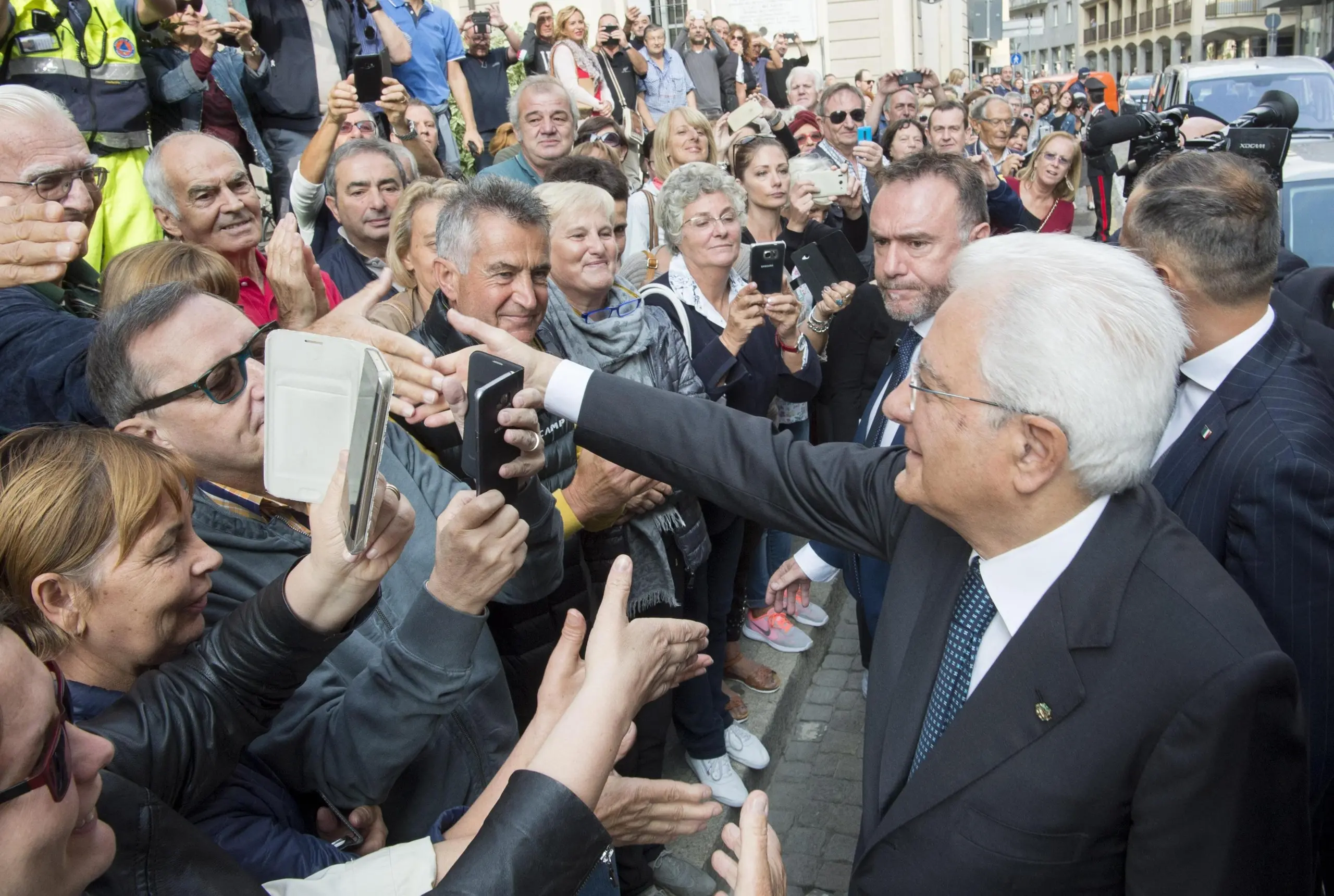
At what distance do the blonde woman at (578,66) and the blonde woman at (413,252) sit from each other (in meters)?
4.16

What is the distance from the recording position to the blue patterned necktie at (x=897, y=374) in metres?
3.29

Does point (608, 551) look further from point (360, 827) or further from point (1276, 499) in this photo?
point (1276, 499)

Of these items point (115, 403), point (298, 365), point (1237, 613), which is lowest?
point (1237, 613)

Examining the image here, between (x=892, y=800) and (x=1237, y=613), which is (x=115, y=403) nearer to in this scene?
(x=892, y=800)

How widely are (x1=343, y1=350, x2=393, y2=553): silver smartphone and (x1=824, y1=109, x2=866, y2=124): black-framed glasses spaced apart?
21.2 feet

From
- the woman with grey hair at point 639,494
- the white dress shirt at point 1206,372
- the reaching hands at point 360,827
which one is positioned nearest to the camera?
the reaching hands at point 360,827

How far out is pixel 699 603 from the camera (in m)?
3.63

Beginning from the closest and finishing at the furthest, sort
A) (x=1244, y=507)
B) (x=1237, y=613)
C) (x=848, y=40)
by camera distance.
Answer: (x=1237, y=613)
(x=1244, y=507)
(x=848, y=40)

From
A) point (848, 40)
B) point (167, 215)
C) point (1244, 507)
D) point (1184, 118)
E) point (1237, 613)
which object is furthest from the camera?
point (848, 40)

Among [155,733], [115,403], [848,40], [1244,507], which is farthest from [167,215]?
[848,40]

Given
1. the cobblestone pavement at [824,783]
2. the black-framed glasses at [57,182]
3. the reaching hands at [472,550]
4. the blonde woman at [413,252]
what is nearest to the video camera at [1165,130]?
the cobblestone pavement at [824,783]

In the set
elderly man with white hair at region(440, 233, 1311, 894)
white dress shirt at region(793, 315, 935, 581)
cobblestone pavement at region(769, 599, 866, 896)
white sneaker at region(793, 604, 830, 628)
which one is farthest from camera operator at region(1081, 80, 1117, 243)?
elderly man with white hair at region(440, 233, 1311, 894)

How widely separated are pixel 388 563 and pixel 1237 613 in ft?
4.77

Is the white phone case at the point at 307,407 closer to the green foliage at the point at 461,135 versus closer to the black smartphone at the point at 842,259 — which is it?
the black smartphone at the point at 842,259
